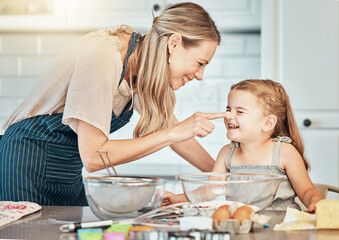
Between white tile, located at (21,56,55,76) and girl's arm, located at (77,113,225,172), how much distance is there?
6.71 ft

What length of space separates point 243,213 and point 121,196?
258mm

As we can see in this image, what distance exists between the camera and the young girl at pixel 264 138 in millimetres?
1731

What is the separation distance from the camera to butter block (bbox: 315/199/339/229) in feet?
3.63

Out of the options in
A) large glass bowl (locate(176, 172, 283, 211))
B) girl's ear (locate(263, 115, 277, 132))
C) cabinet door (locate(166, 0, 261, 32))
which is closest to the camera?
large glass bowl (locate(176, 172, 283, 211))

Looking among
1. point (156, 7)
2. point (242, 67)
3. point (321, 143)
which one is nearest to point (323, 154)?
point (321, 143)

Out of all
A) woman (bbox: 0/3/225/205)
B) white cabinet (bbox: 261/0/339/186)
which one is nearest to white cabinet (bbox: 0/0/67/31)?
white cabinet (bbox: 261/0/339/186)

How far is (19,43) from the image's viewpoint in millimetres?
3490

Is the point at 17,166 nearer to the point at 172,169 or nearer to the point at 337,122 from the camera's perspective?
the point at 172,169

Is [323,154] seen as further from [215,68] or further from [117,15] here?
[117,15]

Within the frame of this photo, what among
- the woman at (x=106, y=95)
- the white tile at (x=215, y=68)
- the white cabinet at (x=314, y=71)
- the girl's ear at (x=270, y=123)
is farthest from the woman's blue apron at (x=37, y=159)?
the white tile at (x=215, y=68)

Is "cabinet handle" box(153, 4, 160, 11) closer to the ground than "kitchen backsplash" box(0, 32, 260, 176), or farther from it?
farther from it

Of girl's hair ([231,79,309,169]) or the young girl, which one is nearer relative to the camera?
the young girl

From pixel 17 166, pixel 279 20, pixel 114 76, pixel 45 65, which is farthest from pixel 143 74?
pixel 45 65

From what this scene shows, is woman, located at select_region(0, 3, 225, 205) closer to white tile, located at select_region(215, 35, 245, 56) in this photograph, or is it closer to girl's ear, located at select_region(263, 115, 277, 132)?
girl's ear, located at select_region(263, 115, 277, 132)
